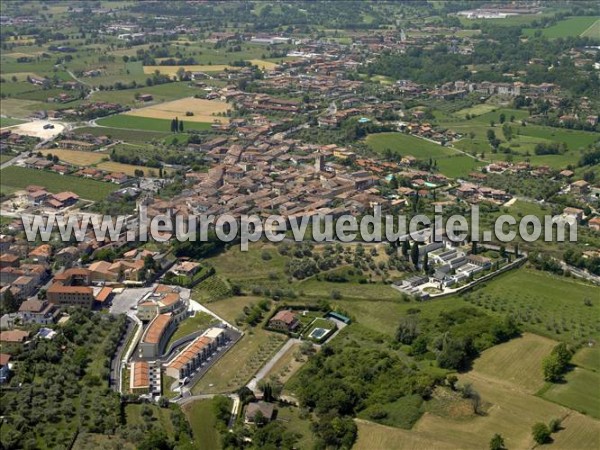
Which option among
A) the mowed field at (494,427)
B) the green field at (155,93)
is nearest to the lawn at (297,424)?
the mowed field at (494,427)

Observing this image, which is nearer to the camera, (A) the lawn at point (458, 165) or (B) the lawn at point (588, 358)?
(B) the lawn at point (588, 358)

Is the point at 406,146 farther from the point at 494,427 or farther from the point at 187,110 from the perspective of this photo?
the point at 494,427

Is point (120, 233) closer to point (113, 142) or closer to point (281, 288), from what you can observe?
point (281, 288)

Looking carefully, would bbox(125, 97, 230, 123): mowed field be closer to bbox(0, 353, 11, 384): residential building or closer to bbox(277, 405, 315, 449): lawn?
bbox(0, 353, 11, 384): residential building

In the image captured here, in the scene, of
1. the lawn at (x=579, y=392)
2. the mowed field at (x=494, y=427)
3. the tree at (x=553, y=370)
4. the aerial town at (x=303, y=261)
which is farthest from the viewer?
the tree at (x=553, y=370)

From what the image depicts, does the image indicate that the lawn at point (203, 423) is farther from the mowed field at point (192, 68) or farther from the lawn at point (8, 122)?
the mowed field at point (192, 68)

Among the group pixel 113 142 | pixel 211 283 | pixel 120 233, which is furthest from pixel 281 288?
pixel 113 142

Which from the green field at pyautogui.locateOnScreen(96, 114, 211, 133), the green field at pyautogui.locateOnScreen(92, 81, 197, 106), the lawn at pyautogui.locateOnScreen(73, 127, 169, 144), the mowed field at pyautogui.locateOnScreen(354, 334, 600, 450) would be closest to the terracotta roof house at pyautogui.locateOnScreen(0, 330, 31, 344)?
the mowed field at pyautogui.locateOnScreen(354, 334, 600, 450)
